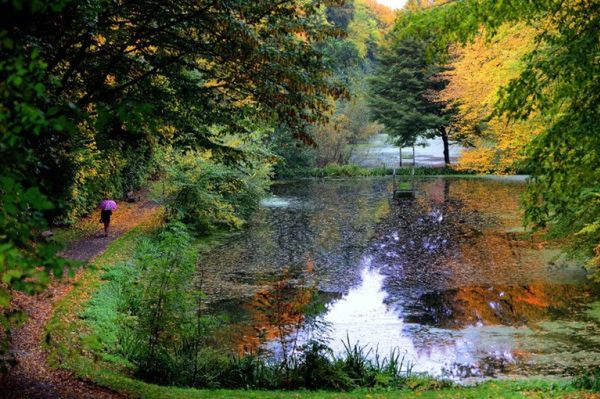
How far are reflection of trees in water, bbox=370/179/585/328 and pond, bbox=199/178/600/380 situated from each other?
0.04 m

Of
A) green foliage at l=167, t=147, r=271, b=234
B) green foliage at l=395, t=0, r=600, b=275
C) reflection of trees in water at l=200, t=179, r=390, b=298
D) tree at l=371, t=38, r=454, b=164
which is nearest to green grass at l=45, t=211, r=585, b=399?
green foliage at l=395, t=0, r=600, b=275

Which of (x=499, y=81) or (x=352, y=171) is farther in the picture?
(x=352, y=171)

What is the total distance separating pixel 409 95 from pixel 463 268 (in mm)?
28777

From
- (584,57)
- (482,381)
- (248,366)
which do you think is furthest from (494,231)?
(584,57)

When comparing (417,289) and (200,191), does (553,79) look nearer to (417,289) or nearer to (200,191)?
(417,289)

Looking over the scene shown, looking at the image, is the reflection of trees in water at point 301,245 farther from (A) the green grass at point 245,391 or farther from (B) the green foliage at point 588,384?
(B) the green foliage at point 588,384

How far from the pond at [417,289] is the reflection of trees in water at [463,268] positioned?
4cm

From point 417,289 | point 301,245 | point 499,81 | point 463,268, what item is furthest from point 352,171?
point 417,289

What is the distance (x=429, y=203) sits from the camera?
3000cm

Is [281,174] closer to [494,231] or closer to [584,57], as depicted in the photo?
[494,231]

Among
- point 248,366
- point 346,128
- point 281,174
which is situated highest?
point 346,128

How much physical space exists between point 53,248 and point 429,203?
2786cm

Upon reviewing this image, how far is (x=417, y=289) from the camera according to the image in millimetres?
14875

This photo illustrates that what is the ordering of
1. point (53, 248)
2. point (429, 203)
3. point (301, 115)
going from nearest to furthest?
point (53, 248)
point (301, 115)
point (429, 203)
